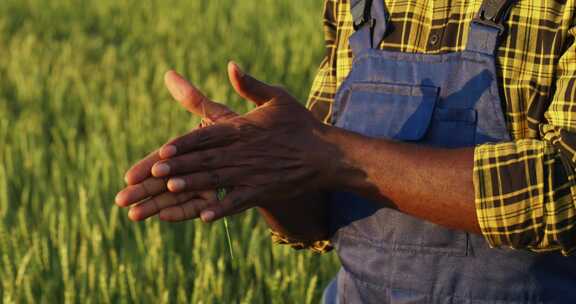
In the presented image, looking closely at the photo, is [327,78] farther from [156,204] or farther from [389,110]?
[156,204]

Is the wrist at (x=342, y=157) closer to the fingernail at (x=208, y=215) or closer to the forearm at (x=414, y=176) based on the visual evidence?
the forearm at (x=414, y=176)

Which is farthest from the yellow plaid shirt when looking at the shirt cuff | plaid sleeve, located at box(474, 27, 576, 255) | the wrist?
the shirt cuff

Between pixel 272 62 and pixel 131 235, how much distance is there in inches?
101

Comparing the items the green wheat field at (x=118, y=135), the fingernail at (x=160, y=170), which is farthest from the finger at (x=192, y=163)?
the green wheat field at (x=118, y=135)

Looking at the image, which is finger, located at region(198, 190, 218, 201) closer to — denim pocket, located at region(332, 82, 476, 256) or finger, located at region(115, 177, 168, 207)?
finger, located at region(115, 177, 168, 207)

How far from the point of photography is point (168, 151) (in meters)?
1.50

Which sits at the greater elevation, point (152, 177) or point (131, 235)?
point (152, 177)

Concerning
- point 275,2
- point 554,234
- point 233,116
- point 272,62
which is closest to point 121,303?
point 233,116

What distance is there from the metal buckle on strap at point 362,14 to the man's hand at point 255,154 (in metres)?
0.32

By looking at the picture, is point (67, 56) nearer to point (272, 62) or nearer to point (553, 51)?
point (272, 62)

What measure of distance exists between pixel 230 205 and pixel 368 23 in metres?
0.49

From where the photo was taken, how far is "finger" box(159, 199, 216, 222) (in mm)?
1575

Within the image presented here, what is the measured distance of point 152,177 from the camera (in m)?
1.56

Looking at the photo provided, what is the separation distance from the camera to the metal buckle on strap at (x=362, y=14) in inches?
73.2
